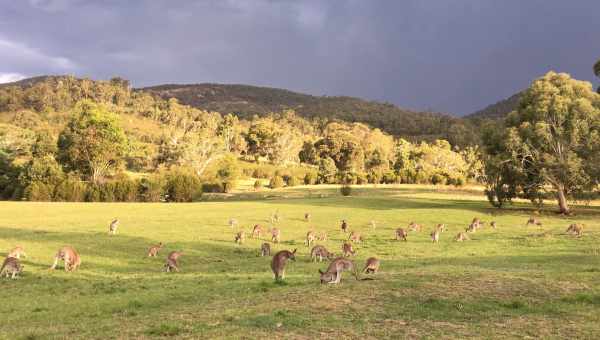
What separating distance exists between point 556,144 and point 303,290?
1562 inches

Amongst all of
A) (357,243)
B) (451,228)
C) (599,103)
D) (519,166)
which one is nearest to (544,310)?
(357,243)

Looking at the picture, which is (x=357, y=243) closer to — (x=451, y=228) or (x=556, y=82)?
(x=451, y=228)

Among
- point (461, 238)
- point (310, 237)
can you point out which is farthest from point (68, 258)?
point (461, 238)

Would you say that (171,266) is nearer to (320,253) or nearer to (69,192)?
(320,253)

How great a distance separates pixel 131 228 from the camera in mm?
33000

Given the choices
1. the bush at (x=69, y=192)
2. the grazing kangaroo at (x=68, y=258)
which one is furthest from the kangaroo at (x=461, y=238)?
the bush at (x=69, y=192)

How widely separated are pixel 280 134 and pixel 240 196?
2315 inches

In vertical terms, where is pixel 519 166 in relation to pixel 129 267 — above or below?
above

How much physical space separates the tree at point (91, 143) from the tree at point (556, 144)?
5785 centimetres

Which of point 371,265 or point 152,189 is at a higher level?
point 152,189

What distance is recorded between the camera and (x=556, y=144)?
44281mm

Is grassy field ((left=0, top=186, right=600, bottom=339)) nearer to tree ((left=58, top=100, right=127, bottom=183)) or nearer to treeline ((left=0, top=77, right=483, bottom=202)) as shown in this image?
treeline ((left=0, top=77, right=483, bottom=202))

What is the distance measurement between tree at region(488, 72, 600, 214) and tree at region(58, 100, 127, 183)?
5785 cm

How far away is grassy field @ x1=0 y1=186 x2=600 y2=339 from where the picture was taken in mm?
9422
